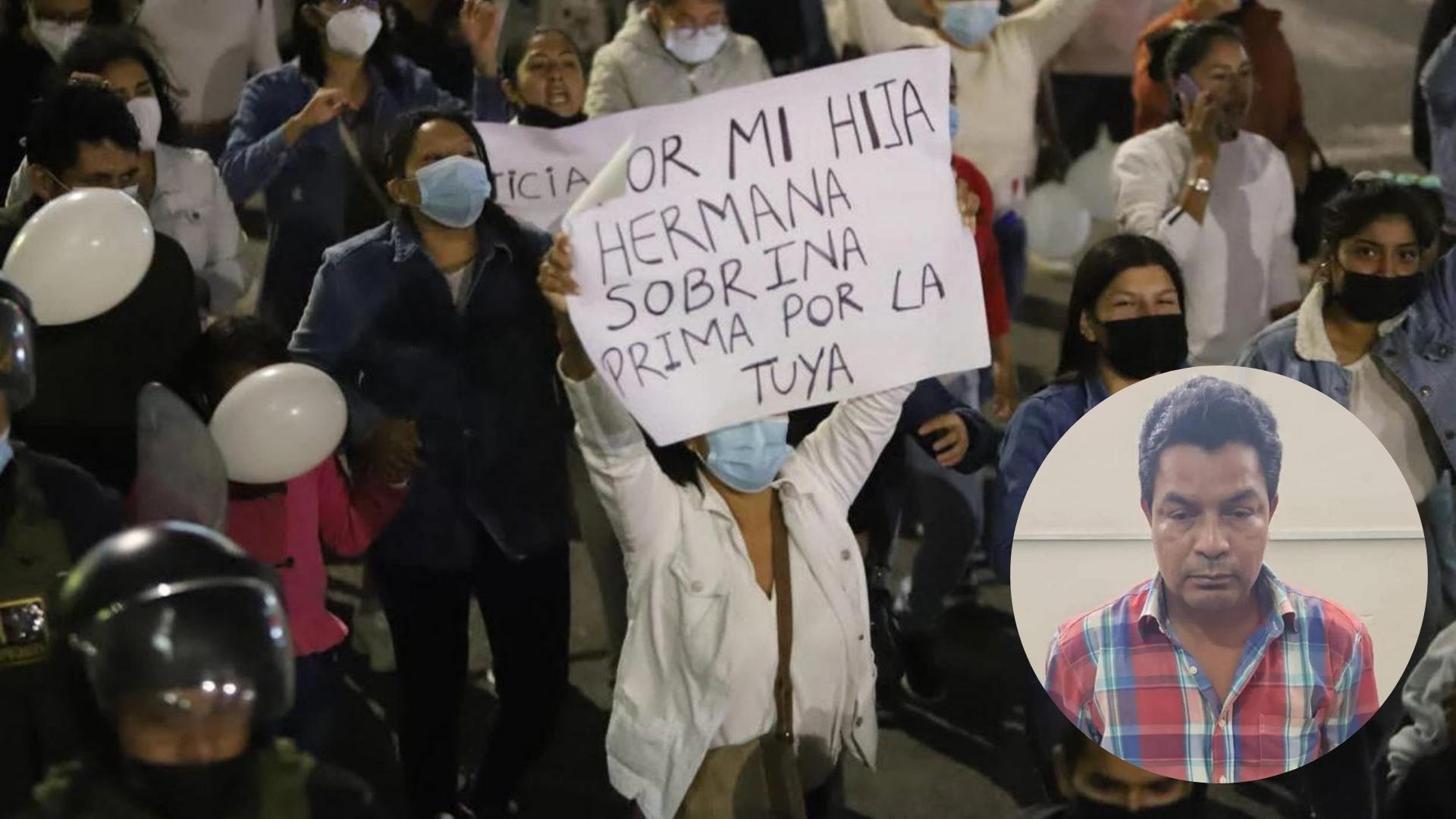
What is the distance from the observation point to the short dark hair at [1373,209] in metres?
4.14

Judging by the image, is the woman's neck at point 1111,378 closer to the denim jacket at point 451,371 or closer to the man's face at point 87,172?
the denim jacket at point 451,371

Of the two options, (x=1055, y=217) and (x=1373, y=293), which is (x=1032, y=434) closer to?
(x=1373, y=293)

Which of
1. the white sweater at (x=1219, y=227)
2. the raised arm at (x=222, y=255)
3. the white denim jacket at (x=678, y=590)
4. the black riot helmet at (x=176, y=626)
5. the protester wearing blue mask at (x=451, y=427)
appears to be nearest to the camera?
the black riot helmet at (x=176, y=626)

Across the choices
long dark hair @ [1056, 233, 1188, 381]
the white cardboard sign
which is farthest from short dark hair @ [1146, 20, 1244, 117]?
the white cardboard sign

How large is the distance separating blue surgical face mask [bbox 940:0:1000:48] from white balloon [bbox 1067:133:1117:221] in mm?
1292

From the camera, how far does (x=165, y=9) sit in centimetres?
554

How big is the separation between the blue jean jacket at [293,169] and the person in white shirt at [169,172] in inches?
5.4

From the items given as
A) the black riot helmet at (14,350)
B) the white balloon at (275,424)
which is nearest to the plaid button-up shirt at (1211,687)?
the white balloon at (275,424)

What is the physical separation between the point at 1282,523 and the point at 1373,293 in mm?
672

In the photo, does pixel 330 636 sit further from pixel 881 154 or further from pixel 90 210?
pixel 881 154

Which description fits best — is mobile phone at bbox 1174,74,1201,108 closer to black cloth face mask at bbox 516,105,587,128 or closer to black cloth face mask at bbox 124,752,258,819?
black cloth face mask at bbox 516,105,587,128

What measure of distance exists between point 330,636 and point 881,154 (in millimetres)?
1473

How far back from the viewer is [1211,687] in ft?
12.2

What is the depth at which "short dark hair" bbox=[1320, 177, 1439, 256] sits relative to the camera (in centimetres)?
414
